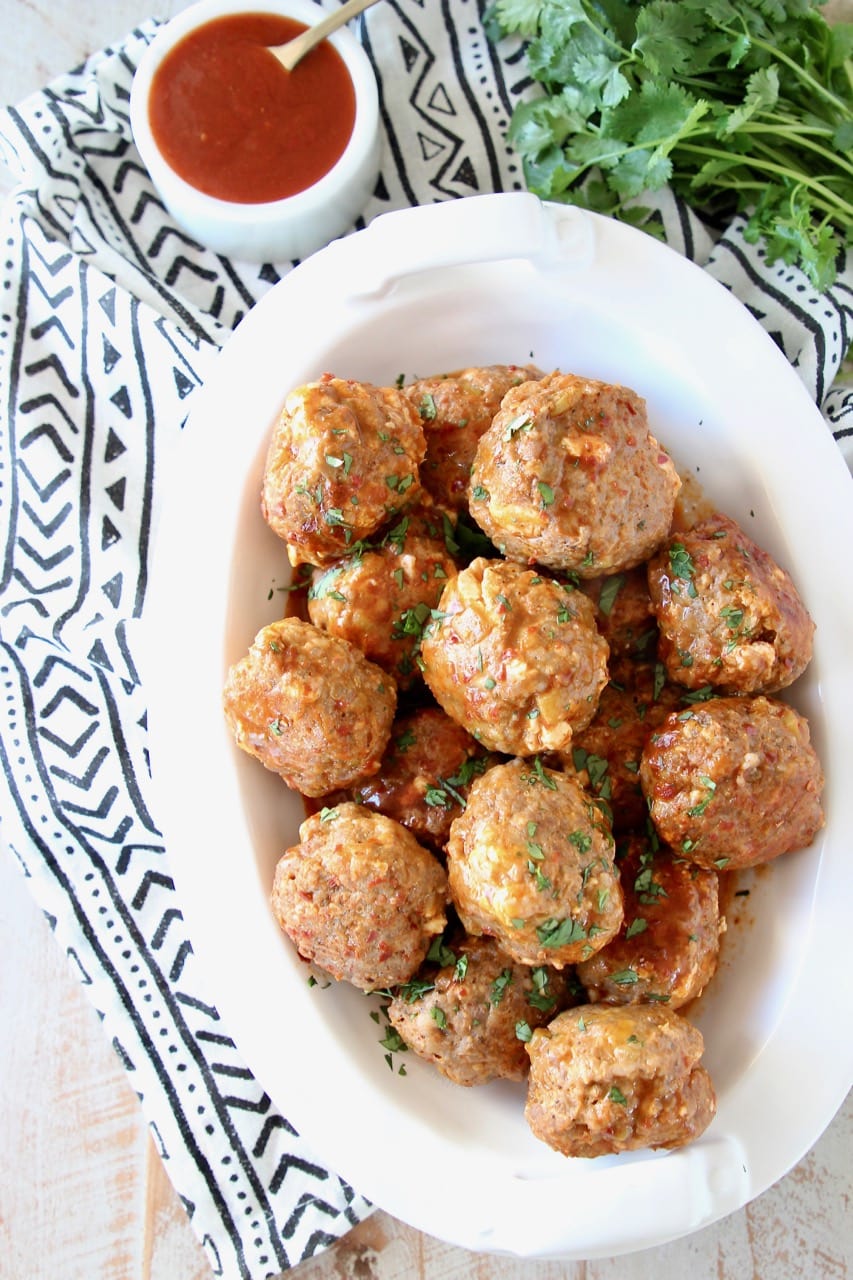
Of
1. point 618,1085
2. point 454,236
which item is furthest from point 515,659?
point 454,236

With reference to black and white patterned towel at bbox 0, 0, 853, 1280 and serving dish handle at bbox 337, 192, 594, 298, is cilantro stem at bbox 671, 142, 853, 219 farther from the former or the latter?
serving dish handle at bbox 337, 192, 594, 298

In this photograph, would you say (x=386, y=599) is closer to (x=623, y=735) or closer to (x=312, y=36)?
(x=623, y=735)

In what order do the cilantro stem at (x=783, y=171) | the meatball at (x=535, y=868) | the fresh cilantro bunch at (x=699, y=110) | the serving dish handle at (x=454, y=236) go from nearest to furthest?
the meatball at (x=535, y=868) < the serving dish handle at (x=454, y=236) < the fresh cilantro bunch at (x=699, y=110) < the cilantro stem at (x=783, y=171)

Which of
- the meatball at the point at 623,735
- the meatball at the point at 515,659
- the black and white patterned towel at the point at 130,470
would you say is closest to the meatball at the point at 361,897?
the meatball at the point at 515,659

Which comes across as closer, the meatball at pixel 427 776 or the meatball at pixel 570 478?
the meatball at pixel 570 478

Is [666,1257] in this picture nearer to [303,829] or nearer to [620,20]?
[303,829]

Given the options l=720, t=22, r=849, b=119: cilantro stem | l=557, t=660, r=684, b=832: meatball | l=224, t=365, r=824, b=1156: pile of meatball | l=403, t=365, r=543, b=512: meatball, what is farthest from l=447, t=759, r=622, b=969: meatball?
l=720, t=22, r=849, b=119: cilantro stem

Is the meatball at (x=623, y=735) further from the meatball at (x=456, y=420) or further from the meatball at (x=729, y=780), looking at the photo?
the meatball at (x=456, y=420)
